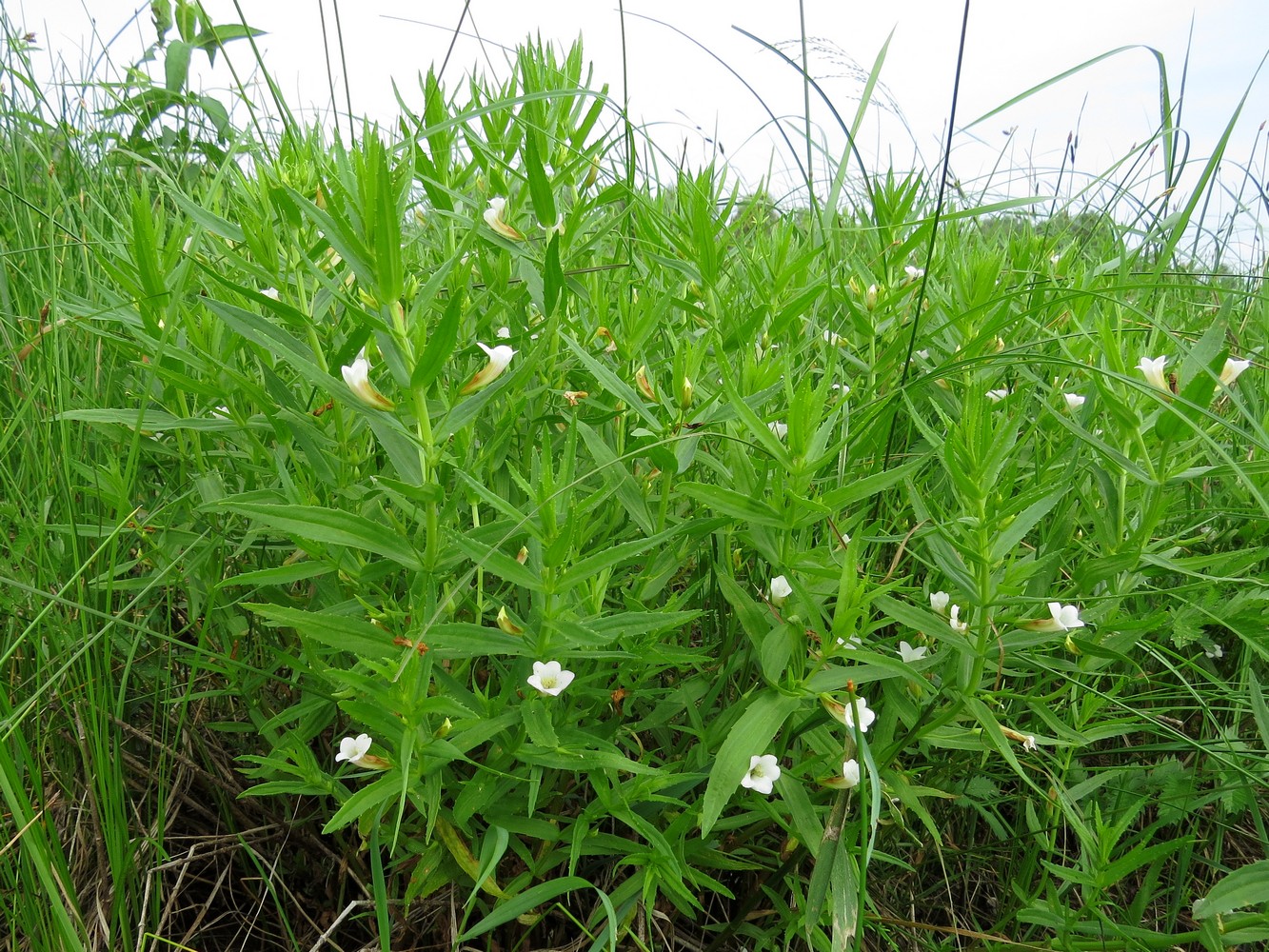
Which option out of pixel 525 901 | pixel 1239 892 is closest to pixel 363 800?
pixel 525 901

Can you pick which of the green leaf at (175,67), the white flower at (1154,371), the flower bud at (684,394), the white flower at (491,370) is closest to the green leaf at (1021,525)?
the white flower at (1154,371)

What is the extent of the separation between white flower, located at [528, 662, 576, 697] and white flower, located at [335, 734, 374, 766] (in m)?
0.24

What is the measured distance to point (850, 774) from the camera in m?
1.41

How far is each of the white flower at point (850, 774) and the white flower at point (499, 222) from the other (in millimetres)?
982

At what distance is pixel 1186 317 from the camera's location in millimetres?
2938

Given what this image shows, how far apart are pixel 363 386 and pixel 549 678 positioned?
45 cm

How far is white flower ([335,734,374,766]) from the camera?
1.29 meters

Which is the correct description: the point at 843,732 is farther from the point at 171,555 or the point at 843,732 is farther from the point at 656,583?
the point at 171,555

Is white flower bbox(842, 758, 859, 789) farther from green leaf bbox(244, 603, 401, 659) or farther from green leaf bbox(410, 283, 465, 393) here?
green leaf bbox(410, 283, 465, 393)

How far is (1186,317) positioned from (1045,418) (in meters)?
1.32

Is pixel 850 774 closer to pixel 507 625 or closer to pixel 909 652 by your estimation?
pixel 909 652

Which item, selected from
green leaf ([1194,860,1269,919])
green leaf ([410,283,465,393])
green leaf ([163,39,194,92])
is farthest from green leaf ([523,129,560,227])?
green leaf ([163,39,194,92])

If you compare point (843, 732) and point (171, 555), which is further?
point (171, 555)

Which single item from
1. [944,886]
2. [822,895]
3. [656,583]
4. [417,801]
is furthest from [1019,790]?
[417,801]
